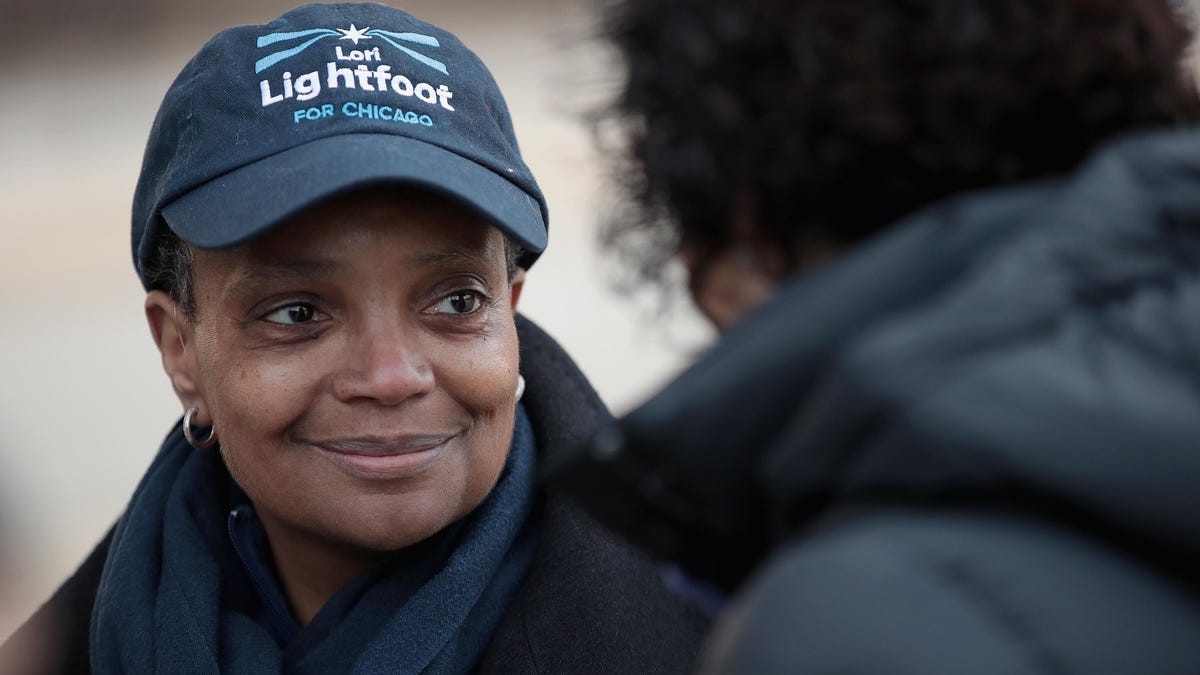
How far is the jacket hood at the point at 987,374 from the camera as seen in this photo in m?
0.89

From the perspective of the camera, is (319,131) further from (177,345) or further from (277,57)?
→ (177,345)

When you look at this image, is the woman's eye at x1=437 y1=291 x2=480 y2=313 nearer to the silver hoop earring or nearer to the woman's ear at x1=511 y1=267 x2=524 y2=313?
the woman's ear at x1=511 y1=267 x2=524 y2=313

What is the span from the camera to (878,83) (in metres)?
1.09

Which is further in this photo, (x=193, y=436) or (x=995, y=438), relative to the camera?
(x=193, y=436)

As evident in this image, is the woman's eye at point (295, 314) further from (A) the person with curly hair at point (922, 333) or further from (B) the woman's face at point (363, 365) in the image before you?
(A) the person with curly hair at point (922, 333)

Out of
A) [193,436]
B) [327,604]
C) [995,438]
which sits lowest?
[327,604]

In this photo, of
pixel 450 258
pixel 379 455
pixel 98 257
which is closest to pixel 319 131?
pixel 450 258

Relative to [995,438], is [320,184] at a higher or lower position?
lower

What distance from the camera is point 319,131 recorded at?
1.98 metres

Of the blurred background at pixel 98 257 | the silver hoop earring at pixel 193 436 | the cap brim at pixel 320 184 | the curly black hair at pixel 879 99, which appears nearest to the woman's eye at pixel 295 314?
the cap brim at pixel 320 184

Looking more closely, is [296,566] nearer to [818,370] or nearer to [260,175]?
[260,175]

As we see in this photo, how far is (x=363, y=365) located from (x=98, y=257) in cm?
727

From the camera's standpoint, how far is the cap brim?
6.25ft

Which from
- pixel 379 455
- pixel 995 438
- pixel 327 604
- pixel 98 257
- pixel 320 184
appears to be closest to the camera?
pixel 995 438
